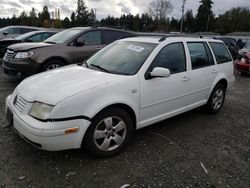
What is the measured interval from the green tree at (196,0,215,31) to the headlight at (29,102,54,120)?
70.7 metres

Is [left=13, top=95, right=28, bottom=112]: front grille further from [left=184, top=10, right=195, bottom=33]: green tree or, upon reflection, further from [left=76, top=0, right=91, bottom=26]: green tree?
[left=184, top=10, right=195, bottom=33]: green tree

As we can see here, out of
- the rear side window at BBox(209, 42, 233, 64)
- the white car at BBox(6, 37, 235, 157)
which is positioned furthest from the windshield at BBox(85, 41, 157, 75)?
the rear side window at BBox(209, 42, 233, 64)

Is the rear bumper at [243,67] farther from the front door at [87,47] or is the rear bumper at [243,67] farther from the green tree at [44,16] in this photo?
the green tree at [44,16]

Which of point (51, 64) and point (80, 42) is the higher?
point (80, 42)

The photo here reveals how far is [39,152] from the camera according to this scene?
2938mm

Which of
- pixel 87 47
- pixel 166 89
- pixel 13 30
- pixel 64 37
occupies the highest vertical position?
pixel 13 30

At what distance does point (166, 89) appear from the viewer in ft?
10.9

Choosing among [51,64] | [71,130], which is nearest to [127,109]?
[71,130]

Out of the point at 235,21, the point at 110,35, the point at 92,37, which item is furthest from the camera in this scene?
the point at 235,21

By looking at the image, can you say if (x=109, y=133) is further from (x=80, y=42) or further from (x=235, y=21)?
(x=235, y=21)

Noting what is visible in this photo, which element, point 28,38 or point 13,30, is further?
point 13,30

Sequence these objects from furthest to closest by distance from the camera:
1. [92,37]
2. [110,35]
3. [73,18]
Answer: [73,18] → [110,35] → [92,37]

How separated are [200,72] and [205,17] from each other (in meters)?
70.3

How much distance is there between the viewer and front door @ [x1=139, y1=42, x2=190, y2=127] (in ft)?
10.3
